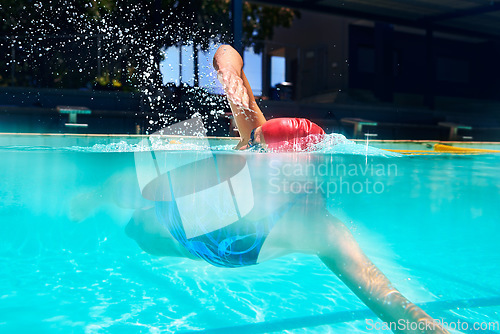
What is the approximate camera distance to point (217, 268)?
3719 mm

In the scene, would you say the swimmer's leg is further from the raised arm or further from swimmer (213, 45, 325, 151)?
the raised arm

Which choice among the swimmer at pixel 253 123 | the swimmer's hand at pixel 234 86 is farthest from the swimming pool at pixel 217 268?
the swimmer's hand at pixel 234 86

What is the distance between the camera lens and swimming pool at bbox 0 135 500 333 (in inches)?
113

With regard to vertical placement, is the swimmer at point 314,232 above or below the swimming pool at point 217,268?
above

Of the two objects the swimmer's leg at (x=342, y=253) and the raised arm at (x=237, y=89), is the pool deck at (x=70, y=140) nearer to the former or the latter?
the raised arm at (x=237, y=89)

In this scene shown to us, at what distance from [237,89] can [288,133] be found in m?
0.82

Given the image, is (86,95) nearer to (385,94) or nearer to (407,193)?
(407,193)

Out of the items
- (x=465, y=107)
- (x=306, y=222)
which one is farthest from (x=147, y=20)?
(x=465, y=107)

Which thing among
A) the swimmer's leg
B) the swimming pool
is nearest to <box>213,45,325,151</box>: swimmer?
the swimming pool

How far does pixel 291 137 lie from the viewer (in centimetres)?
364

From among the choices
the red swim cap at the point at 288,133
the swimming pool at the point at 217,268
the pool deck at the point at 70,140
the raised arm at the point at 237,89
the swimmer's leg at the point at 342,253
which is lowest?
the swimming pool at the point at 217,268

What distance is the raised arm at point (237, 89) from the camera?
392 cm

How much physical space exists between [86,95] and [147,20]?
8.95 feet

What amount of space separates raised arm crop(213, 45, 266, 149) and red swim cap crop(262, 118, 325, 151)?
0.50 metres
